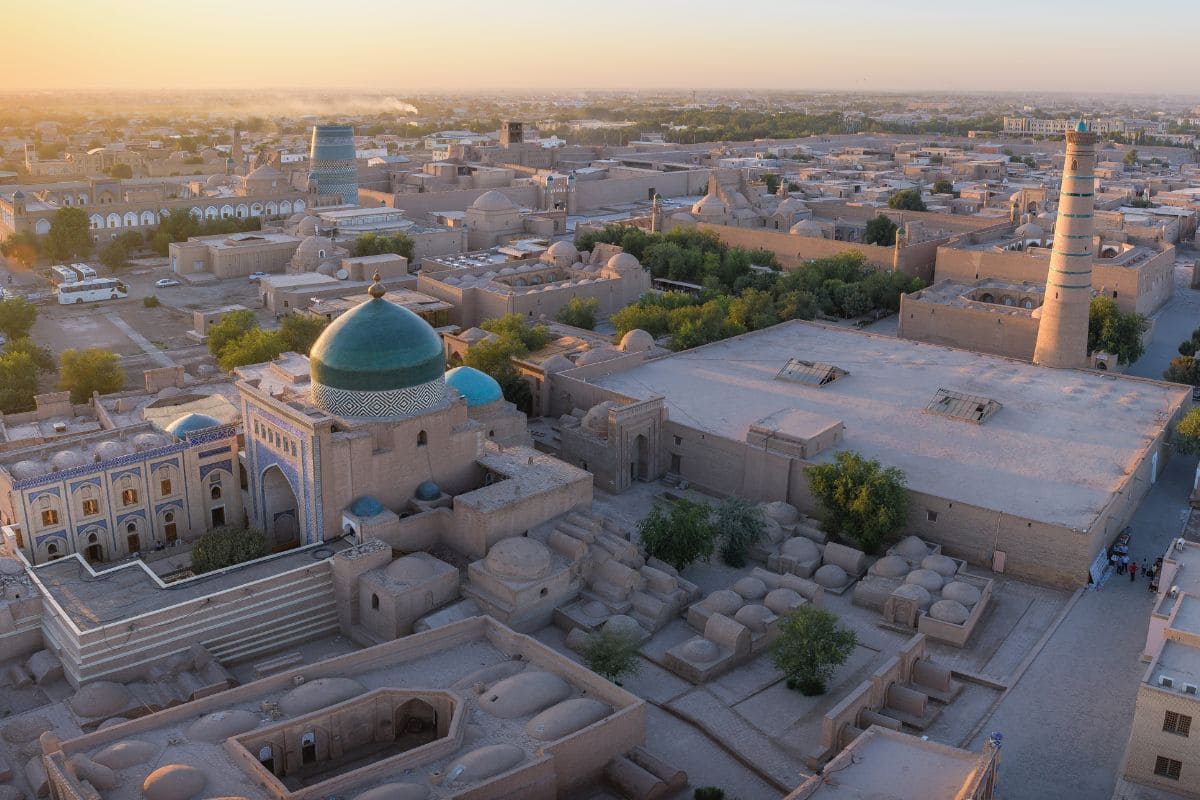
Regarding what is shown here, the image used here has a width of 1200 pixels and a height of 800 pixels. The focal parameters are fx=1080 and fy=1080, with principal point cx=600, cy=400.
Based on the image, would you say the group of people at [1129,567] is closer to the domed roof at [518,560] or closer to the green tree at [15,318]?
the domed roof at [518,560]

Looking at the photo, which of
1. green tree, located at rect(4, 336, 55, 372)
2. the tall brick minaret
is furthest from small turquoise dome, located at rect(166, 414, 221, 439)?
the tall brick minaret

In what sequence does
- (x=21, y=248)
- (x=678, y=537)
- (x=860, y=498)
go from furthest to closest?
(x=21, y=248) → (x=860, y=498) → (x=678, y=537)

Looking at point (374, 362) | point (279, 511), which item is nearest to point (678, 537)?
point (374, 362)

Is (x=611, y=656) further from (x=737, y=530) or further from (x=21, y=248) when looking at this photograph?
(x=21, y=248)

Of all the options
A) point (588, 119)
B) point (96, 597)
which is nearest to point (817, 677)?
point (96, 597)

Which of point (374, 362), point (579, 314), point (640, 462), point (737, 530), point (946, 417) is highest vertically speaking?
point (374, 362)

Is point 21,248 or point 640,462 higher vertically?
point 21,248

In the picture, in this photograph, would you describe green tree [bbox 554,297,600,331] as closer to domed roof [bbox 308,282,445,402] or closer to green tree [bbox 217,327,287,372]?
green tree [bbox 217,327,287,372]
